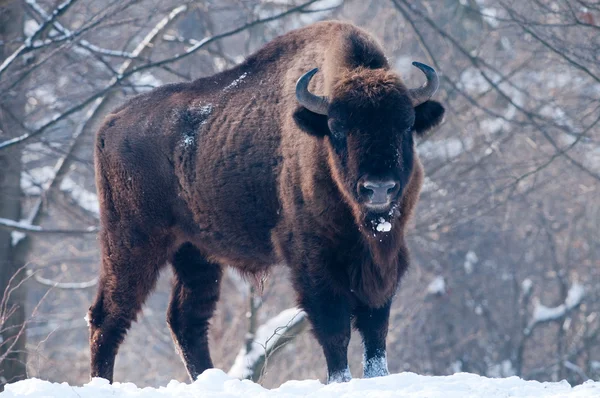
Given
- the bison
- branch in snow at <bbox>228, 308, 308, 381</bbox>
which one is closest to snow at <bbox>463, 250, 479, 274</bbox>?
branch in snow at <bbox>228, 308, 308, 381</bbox>

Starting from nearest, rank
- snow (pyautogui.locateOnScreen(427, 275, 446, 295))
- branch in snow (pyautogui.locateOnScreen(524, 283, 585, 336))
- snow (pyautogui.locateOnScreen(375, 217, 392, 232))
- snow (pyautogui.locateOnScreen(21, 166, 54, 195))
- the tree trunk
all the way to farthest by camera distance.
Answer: snow (pyautogui.locateOnScreen(375, 217, 392, 232)), the tree trunk, snow (pyautogui.locateOnScreen(21, 166, 54, 195)), snow (pyautogui.locateOnScreen(427, 275, 446, 295)), branch in snow (pyautogui.locateOnScreen(524, 283, 585, 336))

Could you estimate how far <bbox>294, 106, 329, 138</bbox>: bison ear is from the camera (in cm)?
691

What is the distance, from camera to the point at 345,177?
667cm

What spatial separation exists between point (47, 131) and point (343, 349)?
5492 mm

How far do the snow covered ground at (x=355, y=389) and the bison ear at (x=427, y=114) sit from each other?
1.87 m

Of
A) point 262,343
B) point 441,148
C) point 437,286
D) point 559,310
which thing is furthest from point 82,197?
point 559,310

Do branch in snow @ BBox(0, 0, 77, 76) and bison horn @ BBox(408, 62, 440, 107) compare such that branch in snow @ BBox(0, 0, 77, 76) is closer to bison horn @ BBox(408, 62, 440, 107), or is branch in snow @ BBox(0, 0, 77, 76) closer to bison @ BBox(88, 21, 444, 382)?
bison @ BBox(88, 21, 444, 382)

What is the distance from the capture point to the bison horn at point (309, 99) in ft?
22.4

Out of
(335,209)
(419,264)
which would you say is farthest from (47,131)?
(419,264)

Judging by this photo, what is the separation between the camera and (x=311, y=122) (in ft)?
22.7

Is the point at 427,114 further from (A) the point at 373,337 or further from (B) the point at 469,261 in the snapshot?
(B) the point at 469,261

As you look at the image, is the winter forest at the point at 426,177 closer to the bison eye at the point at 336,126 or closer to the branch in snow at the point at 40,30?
the branch in snow at the point at 40,30

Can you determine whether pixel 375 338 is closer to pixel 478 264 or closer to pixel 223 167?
pixel 223 167

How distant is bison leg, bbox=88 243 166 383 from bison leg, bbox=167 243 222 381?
41 cm
